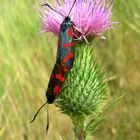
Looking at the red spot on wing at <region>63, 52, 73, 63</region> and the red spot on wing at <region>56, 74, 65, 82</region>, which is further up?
the red spot on wing at <region>63, 52, 73, 63</region>

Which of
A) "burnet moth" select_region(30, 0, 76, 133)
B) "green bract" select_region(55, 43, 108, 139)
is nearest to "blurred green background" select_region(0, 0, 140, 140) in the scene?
"green bract" select_region(55, 43, 108, 139)

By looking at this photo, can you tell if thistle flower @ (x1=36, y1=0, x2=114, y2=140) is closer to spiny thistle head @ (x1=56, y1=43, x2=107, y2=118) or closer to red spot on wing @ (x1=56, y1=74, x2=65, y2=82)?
spiny thistle head @ (x1=56, y1=43, x2=107, y2=118)

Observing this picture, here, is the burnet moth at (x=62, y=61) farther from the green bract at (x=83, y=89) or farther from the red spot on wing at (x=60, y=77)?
the green bract at (x=83, y=89)

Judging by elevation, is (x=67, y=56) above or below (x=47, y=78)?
above

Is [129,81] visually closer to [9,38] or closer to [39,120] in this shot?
[39,120]

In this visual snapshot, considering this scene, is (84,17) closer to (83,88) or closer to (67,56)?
(67,56)

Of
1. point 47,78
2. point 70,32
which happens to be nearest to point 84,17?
point 70,32

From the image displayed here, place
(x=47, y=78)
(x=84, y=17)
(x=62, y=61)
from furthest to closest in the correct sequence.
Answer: (x=47, y=78), (x=84, y=17), (x=62, y=61)

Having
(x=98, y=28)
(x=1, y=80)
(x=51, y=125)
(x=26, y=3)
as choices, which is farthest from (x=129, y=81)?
(x=98, y=28)
